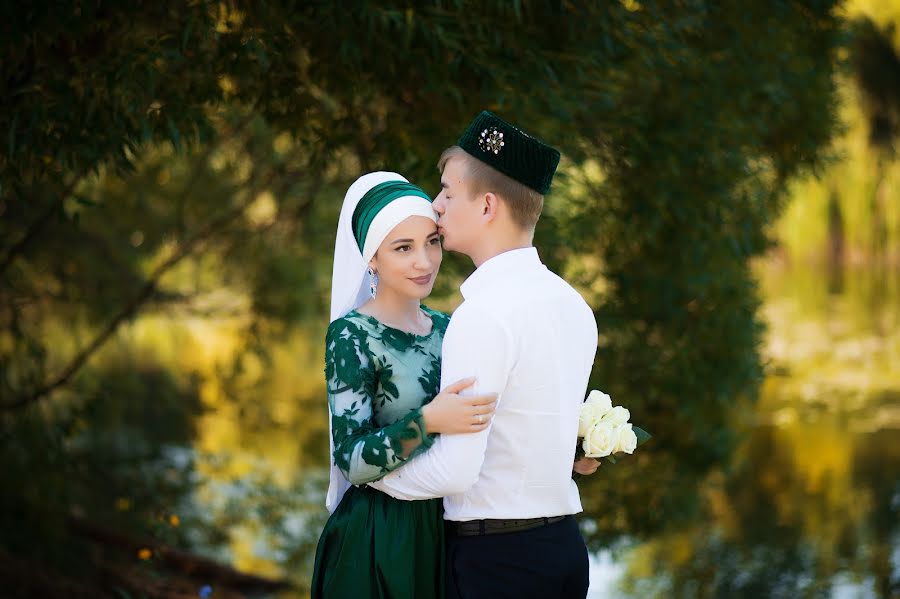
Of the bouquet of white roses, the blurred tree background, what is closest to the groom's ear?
the bouquet of white roses

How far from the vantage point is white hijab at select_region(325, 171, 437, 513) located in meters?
2.58

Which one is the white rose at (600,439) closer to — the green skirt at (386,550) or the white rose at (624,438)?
the white rose at (624,438)

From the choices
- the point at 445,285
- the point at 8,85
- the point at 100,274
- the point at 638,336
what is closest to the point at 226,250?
the point at 100,274

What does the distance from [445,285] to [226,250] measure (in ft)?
9.66

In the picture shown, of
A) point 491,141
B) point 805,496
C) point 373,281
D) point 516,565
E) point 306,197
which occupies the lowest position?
point 516,565

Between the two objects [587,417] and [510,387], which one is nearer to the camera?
[510,387]

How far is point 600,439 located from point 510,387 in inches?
11.7

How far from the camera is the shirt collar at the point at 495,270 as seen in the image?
239 cm

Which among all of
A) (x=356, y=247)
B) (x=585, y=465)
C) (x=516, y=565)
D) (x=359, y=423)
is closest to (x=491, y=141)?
(x=356, y=247)

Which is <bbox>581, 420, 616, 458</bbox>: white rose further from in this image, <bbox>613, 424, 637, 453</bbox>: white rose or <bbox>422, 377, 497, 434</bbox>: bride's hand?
<bbox>422, 377, 497, 434</bbox>: bride's hand

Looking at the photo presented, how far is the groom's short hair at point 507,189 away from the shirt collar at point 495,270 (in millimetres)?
95

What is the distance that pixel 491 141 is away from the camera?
2420 millimetres
